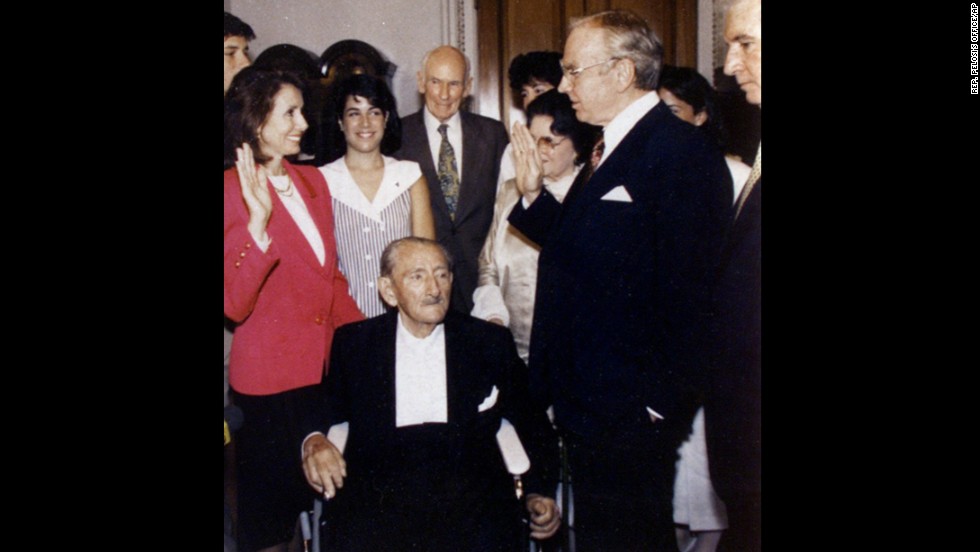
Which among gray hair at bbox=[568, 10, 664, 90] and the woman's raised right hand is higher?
gray hair at bbox=[568, 10, 664, 90]

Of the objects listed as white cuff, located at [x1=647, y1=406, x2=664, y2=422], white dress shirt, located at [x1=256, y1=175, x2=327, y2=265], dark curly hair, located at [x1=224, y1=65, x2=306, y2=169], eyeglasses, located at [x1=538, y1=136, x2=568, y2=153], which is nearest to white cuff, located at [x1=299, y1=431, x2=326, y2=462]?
white dress shirt, located at [x1=256, y1=175, x2=327, y2=265]

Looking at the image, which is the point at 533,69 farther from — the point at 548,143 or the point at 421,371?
the point at 421,371

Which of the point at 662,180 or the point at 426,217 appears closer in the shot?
the point at 662,180

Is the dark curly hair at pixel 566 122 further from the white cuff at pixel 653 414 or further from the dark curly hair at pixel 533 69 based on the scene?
the white cuff at pixel 653 414

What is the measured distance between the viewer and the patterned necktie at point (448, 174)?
1.94m

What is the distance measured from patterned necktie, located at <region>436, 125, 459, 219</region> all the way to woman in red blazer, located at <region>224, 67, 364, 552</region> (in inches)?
12.6

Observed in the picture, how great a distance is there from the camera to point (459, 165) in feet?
6.42

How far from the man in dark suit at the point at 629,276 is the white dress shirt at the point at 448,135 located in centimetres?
31

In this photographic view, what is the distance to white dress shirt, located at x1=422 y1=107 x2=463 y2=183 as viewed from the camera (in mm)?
1915

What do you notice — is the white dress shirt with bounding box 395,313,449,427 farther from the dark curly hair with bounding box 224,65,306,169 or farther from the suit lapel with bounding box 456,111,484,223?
the dark curly hair with bounding box 224,65,306,169
